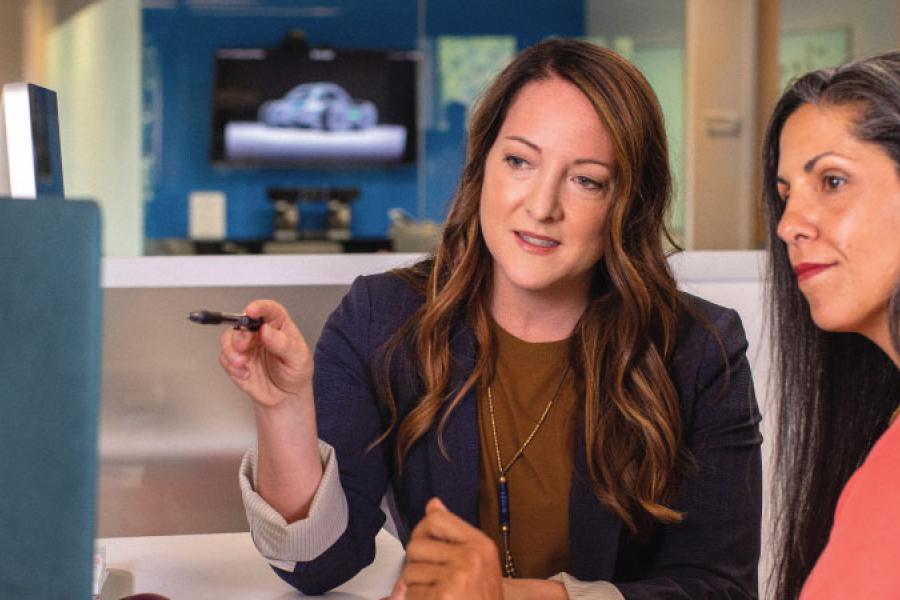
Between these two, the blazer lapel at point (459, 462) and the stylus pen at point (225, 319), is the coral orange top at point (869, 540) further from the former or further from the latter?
the blazer lapel at point (459, 462)

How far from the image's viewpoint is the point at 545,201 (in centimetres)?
136

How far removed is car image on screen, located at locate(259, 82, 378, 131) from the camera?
19.8 feet

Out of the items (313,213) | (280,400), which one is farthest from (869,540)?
(313,213)

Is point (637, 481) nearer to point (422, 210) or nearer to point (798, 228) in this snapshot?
point (798, 228)

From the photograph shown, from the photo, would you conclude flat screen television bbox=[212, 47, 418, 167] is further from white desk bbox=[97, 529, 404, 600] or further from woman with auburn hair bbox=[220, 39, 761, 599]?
white desk bbox=[97, 529, 404, 600]

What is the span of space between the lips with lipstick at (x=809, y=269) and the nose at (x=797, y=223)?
2 cm

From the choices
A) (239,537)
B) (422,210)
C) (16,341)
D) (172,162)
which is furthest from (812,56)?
(16,341)

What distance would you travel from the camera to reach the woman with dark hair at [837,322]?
2.56ft

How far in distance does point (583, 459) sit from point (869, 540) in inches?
26.4

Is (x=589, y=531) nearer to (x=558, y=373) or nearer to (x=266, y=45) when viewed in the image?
(x=558, y=373)

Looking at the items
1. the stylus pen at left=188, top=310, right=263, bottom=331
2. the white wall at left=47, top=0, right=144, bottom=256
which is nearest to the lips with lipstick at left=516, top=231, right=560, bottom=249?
the stylus pen at left=188, top=310, right=263, bottom=331

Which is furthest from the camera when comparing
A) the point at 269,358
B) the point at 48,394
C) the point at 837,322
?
the point at 269,358

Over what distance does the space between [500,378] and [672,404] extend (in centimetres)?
21

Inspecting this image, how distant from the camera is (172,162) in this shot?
5.91 m
